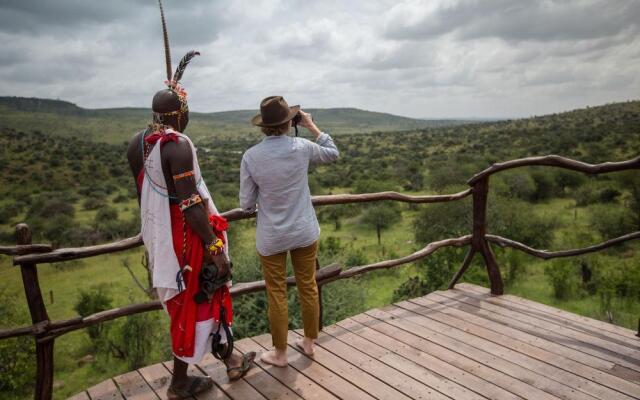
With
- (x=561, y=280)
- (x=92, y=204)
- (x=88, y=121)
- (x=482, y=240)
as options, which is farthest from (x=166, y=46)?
(x=88, y=121)

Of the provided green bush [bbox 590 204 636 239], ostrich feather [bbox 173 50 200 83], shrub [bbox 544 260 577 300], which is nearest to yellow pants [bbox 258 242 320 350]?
ostrich feather [bbox 173 50 200 83]

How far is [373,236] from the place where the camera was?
71.4 feet

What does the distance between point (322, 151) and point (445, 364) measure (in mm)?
1637

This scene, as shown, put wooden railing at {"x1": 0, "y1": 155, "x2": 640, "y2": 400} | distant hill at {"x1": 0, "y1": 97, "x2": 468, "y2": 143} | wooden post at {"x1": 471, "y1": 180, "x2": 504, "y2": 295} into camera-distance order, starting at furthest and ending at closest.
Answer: distant hill at {"x1": 0, "y1": 97, "x2": 468, "y2": 143}, wooden post at {"x1": 471, "y1": 180, "x2": 504, "y2": 295}, wooden railing at {"x1": 0, "y1": 155, "x2": 640, "y2": 400}

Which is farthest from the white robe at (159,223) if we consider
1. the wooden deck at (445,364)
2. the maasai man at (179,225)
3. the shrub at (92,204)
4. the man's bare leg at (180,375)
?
the shrub at (92,204)

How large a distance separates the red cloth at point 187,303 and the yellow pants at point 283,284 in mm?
416

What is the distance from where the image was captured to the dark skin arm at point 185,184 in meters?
2.49

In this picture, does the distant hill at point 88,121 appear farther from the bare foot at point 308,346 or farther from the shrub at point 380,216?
the bare foot at point 308,346

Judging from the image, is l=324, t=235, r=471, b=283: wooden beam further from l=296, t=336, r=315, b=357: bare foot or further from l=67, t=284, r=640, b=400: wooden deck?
l=296, t=336, r=315, b=357: bare foot

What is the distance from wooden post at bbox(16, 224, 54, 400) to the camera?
9.05 feet

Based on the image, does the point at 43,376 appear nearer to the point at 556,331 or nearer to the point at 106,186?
the point at 556,331

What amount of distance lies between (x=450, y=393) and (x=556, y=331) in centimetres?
129

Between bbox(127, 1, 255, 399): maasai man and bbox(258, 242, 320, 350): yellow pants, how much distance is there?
356mm

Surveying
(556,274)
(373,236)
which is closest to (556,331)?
(556,274)
